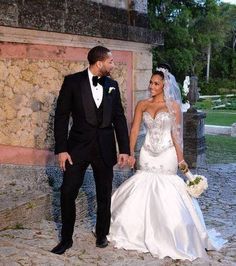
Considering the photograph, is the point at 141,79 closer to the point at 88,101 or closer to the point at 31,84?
the point at 31,84

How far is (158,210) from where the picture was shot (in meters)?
4.36

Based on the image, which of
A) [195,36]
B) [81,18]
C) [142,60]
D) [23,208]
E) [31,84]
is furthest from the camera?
[195,36]

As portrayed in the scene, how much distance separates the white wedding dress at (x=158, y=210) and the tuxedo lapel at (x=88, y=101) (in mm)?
917

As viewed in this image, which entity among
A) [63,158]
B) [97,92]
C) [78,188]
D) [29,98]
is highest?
[97,92]

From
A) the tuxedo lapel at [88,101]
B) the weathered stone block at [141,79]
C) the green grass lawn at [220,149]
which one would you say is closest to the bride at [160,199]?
the tuxedo lapel at [88,101]

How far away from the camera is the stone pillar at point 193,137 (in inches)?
378

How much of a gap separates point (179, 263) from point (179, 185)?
0.80 m

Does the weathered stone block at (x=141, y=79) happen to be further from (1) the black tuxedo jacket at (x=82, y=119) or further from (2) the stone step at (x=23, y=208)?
→ (1) the black tuxedo jacket at (x=82, y=119)

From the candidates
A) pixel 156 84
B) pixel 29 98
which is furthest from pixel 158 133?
pixel 29 98

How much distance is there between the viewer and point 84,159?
12.8 feet

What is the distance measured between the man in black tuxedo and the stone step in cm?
85

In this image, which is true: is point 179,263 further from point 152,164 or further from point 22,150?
point 22,150

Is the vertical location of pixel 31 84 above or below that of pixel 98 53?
below

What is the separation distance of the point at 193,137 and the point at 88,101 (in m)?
6.12
